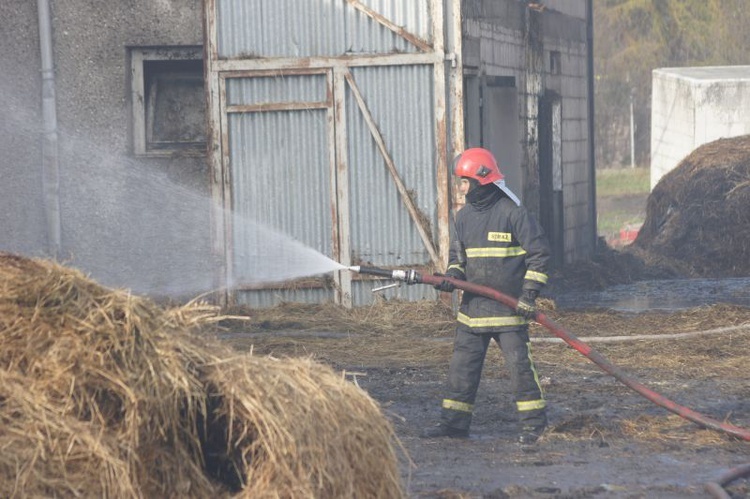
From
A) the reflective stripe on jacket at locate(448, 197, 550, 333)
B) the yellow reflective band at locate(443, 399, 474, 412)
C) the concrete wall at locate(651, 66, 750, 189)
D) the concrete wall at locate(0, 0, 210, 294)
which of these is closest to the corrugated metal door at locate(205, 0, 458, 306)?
the concrete wall at locate(0, 0, 210, 294)

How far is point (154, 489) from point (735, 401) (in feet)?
17.8

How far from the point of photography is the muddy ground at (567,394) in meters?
7.12

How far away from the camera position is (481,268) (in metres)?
8.38

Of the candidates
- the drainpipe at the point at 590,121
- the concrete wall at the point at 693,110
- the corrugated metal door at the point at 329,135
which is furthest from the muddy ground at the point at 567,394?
the concrete wall at the point at 693,110

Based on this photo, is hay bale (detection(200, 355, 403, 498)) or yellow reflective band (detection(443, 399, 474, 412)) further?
yellow reflective band (detection(443, 399, 474, 412))

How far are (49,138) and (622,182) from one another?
2493cm

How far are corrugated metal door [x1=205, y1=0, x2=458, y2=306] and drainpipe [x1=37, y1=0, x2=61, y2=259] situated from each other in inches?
67.0

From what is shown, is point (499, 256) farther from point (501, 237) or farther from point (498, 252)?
point (501, 237)

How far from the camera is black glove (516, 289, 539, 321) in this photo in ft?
26.4

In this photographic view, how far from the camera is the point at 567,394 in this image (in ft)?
31.5

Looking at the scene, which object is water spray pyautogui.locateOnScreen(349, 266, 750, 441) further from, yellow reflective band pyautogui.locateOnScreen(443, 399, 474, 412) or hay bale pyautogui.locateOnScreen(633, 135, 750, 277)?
hay bale pyautogui.locateOnScreen(633, 135, 750, 277)

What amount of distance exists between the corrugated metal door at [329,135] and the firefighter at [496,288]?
4.72 m

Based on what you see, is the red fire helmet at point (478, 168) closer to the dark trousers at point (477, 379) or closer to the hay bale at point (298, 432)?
the dark trousers at point (477, 379)

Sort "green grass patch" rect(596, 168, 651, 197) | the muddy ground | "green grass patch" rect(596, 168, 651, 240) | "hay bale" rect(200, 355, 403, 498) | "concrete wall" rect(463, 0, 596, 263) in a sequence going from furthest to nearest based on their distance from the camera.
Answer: "green grass patch" rect(596, 168, 651, 197)
"green grass patch" rect(596, 168, 651, 240)
"concrete wall" rect(463, 0, 596, 263)
the muddy ground
"hay bale" rect(200, 355, 403, 498)
